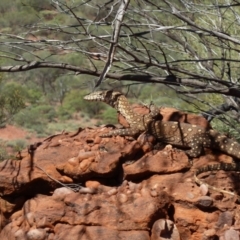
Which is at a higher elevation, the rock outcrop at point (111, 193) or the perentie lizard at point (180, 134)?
the perentie lizard at point (180, 134)

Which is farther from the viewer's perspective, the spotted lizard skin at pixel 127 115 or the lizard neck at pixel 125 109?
the lizard neck at pixel 125 109

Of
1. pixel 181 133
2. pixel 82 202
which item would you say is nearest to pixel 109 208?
pixel 82 202

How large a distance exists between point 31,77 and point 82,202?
28126 millimetres

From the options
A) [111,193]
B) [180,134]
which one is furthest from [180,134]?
[111,193]

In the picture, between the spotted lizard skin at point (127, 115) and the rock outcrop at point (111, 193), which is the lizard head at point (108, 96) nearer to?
the spotted lizard skin at point (127, 115)

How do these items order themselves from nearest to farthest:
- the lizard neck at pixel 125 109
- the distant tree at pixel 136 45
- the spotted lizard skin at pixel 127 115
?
the distant tree at pixel 136 45
the spotted lizard skin at pixel 127 115
the lizard neck at pixel 125 109

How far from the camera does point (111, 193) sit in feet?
17.4

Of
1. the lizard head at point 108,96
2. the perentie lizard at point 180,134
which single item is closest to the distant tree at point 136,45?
the perentie lizard at point 180,134

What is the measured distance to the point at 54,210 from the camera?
205 inches

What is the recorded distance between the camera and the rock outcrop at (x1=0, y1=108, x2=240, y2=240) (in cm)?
494

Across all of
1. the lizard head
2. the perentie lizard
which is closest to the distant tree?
the perentie lizard

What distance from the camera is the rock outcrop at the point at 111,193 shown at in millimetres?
4941

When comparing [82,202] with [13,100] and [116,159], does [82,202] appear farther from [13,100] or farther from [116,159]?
[13,100]

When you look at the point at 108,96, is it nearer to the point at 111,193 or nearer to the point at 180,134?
the point at 180,134
